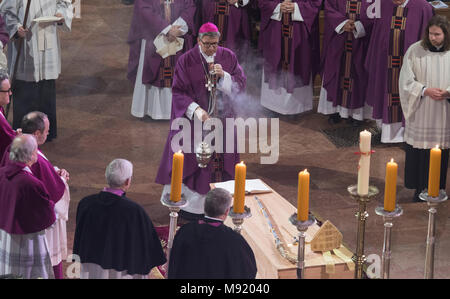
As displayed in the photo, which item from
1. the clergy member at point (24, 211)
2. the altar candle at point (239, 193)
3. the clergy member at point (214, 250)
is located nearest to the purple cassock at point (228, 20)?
the clergy member at point (24, 211)

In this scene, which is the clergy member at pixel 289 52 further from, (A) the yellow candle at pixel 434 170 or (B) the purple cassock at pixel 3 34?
(A) the yellow candle at pixel 434 170

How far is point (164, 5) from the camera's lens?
10.6m

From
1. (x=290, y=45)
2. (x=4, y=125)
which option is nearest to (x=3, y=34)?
(x=4, y=125)

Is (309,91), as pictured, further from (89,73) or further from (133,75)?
(89,73)

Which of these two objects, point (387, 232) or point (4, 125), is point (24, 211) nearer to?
point (4, 125)

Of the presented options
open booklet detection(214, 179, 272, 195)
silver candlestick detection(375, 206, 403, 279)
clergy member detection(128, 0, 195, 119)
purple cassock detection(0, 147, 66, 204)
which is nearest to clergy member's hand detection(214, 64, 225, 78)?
open booklet detection(214, 179, 272, 195)

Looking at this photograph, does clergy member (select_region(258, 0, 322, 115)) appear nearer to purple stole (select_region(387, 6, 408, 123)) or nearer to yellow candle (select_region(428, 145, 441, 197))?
purple stole (select_region(387, 6, 408, 123))

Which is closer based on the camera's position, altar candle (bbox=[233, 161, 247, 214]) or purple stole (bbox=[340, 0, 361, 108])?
altar candle (bbox=[233, 161, 247, 214])

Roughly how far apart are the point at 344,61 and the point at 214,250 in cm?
622

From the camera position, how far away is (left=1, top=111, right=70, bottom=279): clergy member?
6225 millimetres

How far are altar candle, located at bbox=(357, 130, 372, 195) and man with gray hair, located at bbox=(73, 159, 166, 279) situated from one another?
1.60 m

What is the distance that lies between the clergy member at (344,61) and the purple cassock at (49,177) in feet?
17.4

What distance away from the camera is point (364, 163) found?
457 centimetres

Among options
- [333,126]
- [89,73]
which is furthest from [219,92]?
[89,73]
